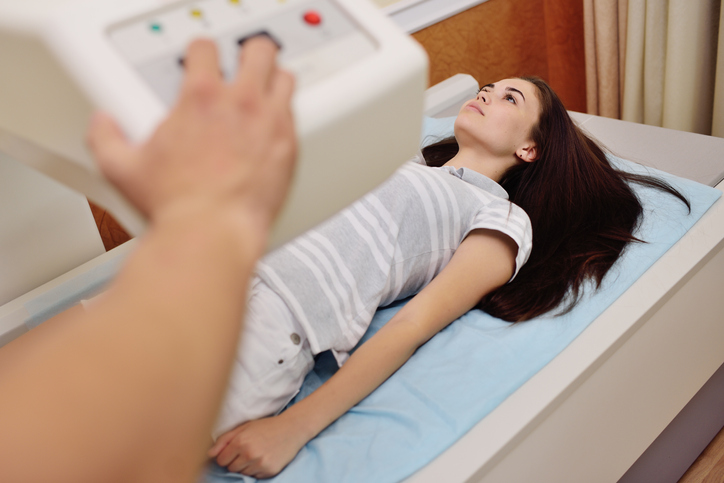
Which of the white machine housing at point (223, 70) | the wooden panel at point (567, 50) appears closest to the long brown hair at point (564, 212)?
the white machine housing at point (223, 70)

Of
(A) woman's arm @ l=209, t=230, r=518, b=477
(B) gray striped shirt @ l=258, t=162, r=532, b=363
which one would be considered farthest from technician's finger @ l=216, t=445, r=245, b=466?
(B) gray striped shirt @ l=258, t=162, r=532, b=363

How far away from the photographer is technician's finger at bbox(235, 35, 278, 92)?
36cm

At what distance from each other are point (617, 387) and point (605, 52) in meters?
1.46

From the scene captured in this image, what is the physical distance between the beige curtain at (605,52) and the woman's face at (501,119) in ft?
2.78

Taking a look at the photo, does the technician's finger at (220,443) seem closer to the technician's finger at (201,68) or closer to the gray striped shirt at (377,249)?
the gray striped shirt at (377,249)

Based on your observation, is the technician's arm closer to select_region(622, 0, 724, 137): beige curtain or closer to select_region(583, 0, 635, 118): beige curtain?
select_region(622, 0, 724, 137): beige curtain

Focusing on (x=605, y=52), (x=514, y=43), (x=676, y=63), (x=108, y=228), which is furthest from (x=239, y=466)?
(x=514, y=43)

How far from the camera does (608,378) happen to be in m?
1.05

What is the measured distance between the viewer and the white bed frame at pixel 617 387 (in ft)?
2.95

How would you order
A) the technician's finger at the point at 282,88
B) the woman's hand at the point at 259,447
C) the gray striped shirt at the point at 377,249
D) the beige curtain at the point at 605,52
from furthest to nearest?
the beige curtain at the point at 605,52 < the gray striped shirt at the point at 377,249 < the woman's hand at the point at 259,447 < the technician's finger at the point at 282,88

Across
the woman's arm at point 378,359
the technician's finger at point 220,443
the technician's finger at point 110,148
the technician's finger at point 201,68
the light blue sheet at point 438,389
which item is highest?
the technician's finger at point 201,68

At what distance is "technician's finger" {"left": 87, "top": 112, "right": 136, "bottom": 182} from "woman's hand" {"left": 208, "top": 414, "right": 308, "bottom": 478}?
611 millimetres

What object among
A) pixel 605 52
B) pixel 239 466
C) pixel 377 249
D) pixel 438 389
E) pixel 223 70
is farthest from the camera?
pixel 605 52

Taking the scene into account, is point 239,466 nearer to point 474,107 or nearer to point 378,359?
point 378,359
